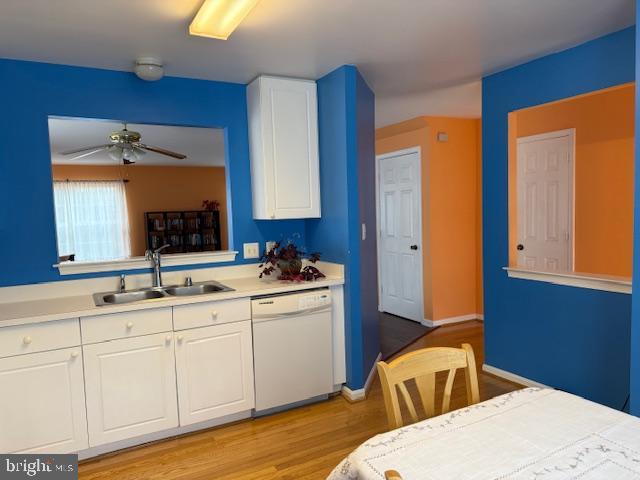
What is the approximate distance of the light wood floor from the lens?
234 cm

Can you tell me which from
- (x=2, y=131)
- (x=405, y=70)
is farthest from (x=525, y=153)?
(x=2, y=131)

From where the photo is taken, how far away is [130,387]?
2.52 meters

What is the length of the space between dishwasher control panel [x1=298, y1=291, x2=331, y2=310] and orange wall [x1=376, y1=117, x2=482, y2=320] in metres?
2.19

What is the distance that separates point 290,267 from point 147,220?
625 cm

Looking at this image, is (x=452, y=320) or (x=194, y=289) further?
(x=452, y=320)

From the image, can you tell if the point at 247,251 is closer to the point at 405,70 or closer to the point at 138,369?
the point at 138,369

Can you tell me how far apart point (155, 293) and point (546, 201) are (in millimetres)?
Answer: 3386

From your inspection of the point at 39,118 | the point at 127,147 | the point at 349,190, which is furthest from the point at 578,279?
the point at 127,147

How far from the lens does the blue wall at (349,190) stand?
3074 mm

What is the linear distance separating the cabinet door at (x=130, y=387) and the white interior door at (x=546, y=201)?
3074 mm

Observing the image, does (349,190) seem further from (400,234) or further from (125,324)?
(400,234)

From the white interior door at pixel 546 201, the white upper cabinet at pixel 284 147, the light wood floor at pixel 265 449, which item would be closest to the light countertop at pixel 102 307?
the white upper cabinet at pixel 284 147

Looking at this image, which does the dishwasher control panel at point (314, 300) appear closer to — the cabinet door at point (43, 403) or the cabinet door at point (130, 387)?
the cabinet door at point (130, 387)

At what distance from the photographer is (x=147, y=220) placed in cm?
857
